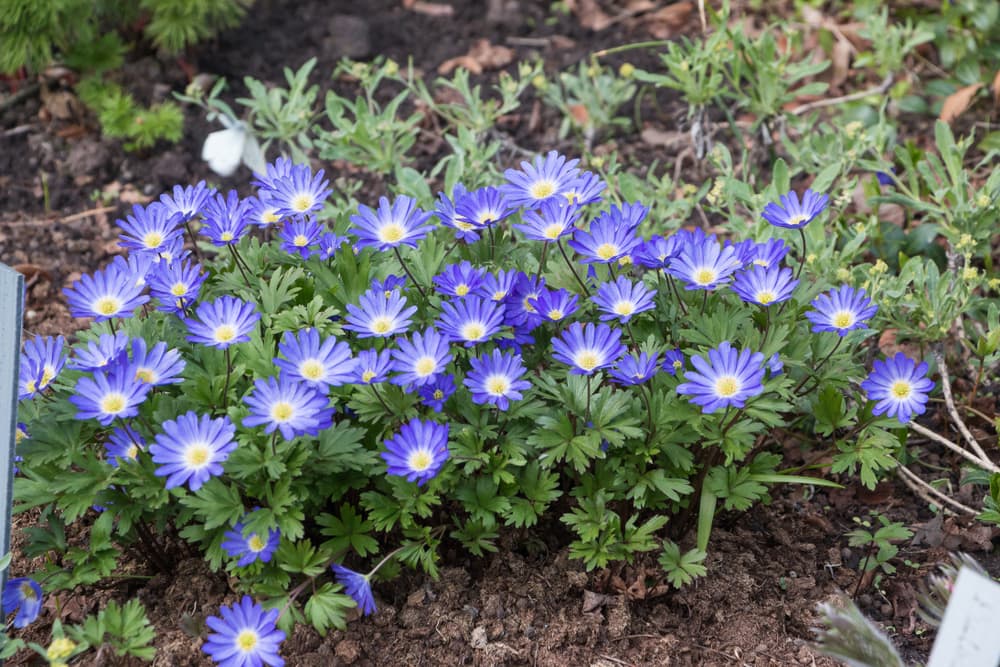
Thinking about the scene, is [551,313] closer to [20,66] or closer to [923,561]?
[923,561]

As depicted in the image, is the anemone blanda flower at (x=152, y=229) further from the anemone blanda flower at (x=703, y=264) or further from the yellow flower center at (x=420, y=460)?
the anemone blanda flower at (x=703, y=264)

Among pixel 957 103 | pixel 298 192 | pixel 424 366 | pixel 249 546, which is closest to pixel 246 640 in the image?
pixel 249 546

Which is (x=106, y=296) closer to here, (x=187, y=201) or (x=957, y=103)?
(x=187, y=201)

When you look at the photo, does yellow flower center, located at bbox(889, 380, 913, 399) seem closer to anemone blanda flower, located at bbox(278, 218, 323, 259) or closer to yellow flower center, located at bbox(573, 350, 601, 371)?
yellow flower center, located at bbox(573, 350, 601, 371)

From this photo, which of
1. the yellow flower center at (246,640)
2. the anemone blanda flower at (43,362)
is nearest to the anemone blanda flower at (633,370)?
the yellow flower center at (246,640)

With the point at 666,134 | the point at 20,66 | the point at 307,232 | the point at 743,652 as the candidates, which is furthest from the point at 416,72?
the point at 743,652

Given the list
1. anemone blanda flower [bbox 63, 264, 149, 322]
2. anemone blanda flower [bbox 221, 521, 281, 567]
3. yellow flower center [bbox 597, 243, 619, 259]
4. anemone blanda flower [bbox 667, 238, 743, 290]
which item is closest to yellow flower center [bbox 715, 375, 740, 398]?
anemone blanda flower [bbox 667, 238, 743, 290]
